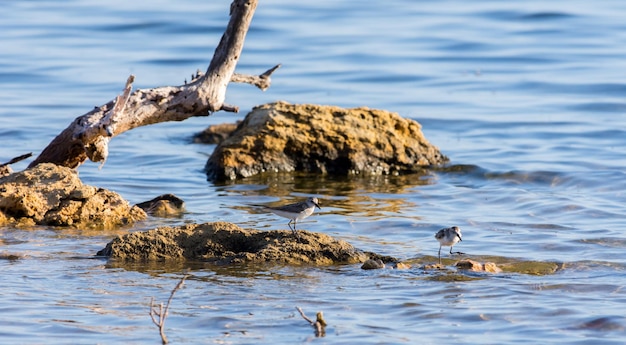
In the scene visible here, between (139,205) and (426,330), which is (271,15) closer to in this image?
(139,205)

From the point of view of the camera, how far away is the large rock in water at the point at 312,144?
1280cm

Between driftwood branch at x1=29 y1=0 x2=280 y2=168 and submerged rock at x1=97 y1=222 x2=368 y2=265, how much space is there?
1.53 meters

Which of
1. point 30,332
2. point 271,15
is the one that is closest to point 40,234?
point 30,332

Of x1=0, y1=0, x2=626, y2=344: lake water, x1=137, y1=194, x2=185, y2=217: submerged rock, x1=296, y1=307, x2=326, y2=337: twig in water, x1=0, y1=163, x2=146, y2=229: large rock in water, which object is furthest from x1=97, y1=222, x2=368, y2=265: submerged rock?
x1=137, y1=194, x2=185, y2=217: submerged rock

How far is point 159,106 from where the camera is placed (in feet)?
33.0

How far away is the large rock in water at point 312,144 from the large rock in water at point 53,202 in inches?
119

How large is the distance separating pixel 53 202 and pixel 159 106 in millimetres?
1297

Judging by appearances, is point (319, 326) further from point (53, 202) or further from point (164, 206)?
point (164, 206)

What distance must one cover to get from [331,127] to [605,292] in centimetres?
555

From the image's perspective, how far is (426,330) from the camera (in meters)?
6.80

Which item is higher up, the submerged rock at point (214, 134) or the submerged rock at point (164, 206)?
the submerged rock at point (214, 134)

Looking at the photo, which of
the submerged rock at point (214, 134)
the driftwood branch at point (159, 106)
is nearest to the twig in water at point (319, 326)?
the driftwood branch at point (159, 106)

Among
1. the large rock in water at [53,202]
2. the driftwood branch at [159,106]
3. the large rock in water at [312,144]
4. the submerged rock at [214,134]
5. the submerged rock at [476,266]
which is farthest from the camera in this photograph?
the submerged rock at [214,134]

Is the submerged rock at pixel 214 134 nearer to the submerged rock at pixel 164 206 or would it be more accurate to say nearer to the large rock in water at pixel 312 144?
the large rock in water at pixel 312 144
